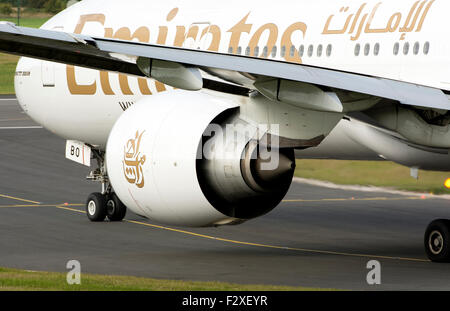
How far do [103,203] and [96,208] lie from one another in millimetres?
250

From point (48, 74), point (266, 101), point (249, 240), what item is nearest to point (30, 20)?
point (48, 74)

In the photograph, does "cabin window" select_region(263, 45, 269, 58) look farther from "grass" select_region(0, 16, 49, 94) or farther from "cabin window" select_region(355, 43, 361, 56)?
"grass" select_region(0, 16, 49, 94)

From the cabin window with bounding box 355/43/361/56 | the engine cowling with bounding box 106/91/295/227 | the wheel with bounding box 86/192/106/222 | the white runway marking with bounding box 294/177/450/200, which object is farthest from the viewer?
the white runway marking with bounding box 294/177/450/200

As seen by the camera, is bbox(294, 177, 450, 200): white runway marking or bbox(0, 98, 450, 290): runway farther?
bbox(294, 177, 450, 200): white runway marking

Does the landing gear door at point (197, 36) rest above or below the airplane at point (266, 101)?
above

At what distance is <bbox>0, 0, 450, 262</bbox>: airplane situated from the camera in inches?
533

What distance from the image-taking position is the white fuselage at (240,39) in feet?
55.4

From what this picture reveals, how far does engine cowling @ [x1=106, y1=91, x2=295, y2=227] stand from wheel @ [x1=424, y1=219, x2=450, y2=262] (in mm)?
2579

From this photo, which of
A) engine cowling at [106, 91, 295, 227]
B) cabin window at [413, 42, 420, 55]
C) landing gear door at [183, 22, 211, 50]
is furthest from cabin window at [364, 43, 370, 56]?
landing gear door at [183, 22, 211, 50]

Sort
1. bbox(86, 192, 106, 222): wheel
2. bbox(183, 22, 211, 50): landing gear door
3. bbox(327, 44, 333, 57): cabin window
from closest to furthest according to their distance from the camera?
bbox(327, 44, 333, 57): cabin window < bbox(183, 22, 211, 50): landing gear door < bbox(86, 192, 106, 222): wheel

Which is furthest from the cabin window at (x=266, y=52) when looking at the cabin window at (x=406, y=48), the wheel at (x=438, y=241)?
the wheel at (x=438, y=241)

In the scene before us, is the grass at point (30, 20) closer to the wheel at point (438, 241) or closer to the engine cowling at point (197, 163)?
the engine cowling at point (197, 163)

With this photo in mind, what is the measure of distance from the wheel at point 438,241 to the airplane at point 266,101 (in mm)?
20
